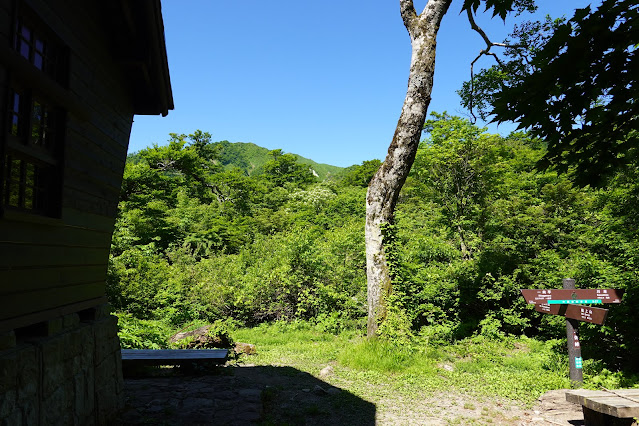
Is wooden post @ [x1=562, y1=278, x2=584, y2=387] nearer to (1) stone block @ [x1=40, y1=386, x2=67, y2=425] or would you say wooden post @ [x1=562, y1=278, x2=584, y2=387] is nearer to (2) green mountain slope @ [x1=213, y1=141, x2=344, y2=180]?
(1) stone block @ [x1=40, y1=386, x2=67, y2=425]

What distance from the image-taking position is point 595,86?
3.00 metres

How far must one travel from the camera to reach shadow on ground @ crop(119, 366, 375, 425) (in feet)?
15.0

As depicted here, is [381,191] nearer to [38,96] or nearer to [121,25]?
[121,25]

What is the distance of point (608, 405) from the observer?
12.9 ft

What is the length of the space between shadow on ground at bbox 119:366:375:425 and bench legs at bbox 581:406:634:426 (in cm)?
252

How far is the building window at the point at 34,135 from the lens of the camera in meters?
3.11

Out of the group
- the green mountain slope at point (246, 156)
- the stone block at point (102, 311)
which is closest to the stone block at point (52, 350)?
the stone block at point (102, 311)

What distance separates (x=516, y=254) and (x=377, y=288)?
4362mm

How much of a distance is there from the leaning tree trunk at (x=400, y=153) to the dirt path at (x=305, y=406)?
2784mm

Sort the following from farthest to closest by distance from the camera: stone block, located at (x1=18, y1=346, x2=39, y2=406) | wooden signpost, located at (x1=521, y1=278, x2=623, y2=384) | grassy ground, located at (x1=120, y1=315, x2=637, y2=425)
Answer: wooden signpost, located at (x1=521, y1=278, x2=623, y2=384) → grassy ground, located at (x1=120, y1=315, x2=637, y2=425) → stone block, located at (x1=18, y1=346, x2=39, y2=406)

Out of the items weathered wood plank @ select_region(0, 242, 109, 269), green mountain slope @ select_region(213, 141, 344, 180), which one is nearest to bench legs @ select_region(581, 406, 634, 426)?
weathered wood plank @ select_region(0, 242, 109, 269)

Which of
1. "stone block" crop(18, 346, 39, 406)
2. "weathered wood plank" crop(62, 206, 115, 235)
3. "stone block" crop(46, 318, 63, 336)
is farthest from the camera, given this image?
"weathered wood plank" crop(62, 206, 115, 235)

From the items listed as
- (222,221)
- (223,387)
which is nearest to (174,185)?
(222,221)

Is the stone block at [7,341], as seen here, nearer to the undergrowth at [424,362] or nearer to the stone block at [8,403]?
the stone block at [8,403]
